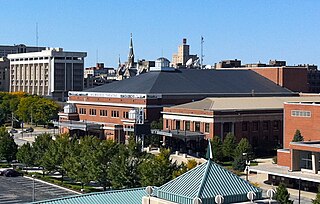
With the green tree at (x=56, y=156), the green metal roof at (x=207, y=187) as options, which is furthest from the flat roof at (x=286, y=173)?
the green metal roof at (x=207, y=187)

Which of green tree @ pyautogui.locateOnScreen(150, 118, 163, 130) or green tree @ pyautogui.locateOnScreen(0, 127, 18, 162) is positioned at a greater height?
green tree @ pyautogui.locateOnScreen(150, 118, 163, 130)

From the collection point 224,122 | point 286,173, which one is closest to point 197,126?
point 224,122

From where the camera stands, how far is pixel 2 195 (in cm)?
5694

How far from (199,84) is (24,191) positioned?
56269 mm

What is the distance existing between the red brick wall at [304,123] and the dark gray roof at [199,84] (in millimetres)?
32960

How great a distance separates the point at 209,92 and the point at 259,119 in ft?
55.6

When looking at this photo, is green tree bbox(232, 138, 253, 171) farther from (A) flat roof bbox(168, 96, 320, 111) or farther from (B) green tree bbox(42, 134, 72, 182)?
(B) green tree bbox(42, 134, 72, 182)

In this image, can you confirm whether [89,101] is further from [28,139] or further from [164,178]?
[164,178]

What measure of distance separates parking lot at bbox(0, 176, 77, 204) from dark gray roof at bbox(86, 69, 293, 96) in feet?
131

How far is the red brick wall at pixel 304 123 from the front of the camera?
228 ft

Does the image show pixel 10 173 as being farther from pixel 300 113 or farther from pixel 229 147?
pixel 300 113

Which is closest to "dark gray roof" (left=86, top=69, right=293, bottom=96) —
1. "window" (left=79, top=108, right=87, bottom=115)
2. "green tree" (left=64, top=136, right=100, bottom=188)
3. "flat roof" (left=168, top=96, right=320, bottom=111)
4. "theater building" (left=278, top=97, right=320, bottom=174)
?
"window" (left=79, top=108, right=87, bottom=115)

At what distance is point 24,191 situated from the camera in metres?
Answer: 59.0

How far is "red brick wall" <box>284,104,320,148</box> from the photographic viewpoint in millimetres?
69375
